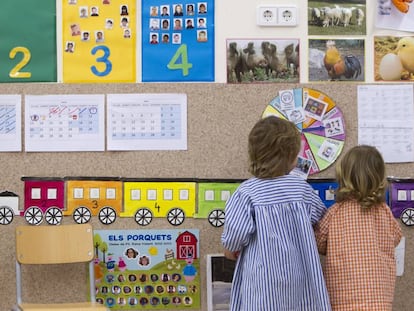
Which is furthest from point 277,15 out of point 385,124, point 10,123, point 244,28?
point 10,123

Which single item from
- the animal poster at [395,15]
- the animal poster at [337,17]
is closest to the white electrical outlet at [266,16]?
the animal poster at [337,17]

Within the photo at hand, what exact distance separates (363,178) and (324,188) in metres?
0.52

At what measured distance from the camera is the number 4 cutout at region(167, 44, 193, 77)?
105 inches

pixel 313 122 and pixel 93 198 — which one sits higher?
pixel 313 122

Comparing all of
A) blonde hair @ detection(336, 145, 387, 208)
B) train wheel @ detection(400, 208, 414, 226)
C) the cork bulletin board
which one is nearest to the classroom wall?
the cork bulletin board

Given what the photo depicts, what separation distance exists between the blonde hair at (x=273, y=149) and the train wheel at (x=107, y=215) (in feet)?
2.55

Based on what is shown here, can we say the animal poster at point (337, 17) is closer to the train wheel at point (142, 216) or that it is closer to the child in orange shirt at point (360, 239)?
the child in orange shirt at point (360, 239)

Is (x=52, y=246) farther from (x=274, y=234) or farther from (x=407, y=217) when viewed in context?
(x=407, y=217)

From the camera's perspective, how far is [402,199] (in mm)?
2697

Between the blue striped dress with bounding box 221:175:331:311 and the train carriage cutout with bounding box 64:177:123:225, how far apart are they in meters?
0.69

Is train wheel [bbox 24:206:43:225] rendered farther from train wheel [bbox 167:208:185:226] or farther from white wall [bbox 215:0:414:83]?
white wall [bbox 215:0:414:83]

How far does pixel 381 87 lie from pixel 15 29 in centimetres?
164

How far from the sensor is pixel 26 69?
2693mm

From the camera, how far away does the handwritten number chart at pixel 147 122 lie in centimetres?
269
